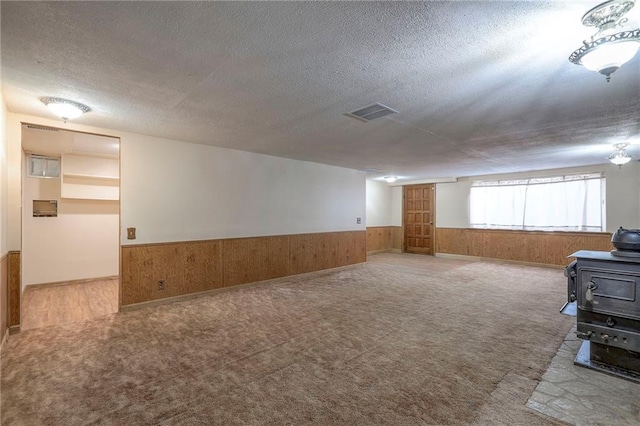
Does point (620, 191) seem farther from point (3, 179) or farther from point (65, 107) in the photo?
point (3, 179)

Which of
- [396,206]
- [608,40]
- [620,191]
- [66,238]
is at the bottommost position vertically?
[66,238]

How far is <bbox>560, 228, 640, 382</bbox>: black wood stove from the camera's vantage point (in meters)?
2.27

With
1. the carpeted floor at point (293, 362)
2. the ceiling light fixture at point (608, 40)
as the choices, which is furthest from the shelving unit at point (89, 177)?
the ceiling light fixture at point (608, 40)

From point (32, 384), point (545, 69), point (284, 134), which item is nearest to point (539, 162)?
point (545, 69)

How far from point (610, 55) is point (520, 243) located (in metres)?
6.90

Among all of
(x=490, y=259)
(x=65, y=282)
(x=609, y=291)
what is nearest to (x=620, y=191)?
(x=490, y=259)

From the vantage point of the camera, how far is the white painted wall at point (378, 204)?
9359mm

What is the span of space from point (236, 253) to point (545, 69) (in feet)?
14.8

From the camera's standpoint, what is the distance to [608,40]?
1568 mm

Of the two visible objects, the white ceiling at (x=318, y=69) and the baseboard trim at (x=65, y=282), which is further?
the baseboard trim at (x=65, y=282)

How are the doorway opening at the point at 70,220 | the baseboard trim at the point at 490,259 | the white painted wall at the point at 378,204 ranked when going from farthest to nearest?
the white painted wall at the point at 378,204
the baseboard trim at the point at 490,259
the doorway opening at the point at 70,220

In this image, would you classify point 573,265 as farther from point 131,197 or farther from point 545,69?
point 131,197

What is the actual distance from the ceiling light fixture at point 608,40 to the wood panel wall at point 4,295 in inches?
189

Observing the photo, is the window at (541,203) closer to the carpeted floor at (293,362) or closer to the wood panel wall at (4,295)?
the carpeted floor at (293,362)
